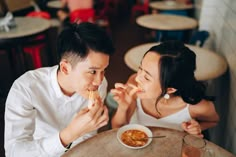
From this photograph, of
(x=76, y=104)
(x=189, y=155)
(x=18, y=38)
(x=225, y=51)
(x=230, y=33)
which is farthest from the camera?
(x=18, y=38)

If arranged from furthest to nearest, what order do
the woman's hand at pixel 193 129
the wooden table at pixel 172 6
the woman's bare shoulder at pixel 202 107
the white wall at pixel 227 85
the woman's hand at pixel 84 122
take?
the wooden table at pixel 172 6 → the white wall at pixel 227 85 → the woman's bare shoulder at pixel 202 107 → the woman's hand at pixel 193 129 → the woman's hand at pixel 84 122

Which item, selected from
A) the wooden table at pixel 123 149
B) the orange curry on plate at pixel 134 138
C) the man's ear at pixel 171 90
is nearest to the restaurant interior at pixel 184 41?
the man's ear at pixel 171 90

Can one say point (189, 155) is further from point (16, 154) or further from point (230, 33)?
point (230, 33)

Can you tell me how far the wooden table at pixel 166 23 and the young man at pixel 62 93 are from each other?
7.62ft

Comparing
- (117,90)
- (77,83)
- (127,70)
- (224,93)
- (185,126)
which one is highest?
(77,83)

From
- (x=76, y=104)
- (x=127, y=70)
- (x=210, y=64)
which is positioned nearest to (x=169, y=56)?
(x=76, y=104)

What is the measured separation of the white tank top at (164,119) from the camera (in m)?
1.83

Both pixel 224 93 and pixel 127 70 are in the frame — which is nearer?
pixel 224 93

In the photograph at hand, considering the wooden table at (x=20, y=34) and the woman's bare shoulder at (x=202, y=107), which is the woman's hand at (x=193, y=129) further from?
the wooden table at (x=20, y=34)

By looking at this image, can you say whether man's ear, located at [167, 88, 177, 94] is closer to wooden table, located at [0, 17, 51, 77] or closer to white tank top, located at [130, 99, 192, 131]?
white tank top, located at [130, 99, 192, 131]

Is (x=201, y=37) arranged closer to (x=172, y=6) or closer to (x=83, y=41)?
(x=172, y=6)

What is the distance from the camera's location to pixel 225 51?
2516 millimetres

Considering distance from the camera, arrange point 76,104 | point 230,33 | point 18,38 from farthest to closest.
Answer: point 18,38
point 230,33
point 76,104

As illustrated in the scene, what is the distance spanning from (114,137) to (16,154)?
0.54 m
